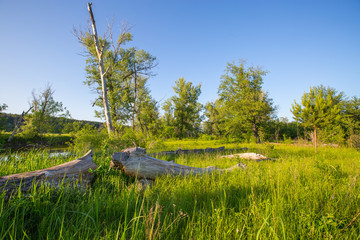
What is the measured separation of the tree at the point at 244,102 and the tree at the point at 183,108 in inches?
491

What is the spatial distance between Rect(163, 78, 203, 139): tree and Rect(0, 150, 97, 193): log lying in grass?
1354 inches

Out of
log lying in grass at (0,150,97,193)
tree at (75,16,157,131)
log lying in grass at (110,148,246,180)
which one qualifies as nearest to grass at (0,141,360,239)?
log lying in grass at (0,150,97,193)

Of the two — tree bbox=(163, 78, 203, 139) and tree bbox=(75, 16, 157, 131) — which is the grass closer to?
tree bbox=(75, 16, 157, 131)

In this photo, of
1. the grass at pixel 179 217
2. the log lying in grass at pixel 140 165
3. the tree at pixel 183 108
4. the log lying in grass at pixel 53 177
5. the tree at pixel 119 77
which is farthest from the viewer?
the tree at pixel 183 108

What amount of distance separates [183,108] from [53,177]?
122ft

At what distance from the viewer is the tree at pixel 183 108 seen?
38750 millimetres

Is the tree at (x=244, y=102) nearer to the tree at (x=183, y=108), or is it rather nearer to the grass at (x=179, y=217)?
the tree at (x=183, y=108)

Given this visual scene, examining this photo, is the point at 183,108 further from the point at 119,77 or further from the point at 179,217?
the point at 179,217

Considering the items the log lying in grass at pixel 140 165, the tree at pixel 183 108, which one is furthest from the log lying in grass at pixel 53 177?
the tree at pixel 183 108

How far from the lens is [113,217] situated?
6.20ft

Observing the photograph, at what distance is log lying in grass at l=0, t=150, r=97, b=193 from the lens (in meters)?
2.06

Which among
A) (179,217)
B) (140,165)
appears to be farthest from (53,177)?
(179,217)

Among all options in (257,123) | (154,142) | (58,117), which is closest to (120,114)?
(58,117)

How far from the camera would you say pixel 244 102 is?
2378 centimetres
